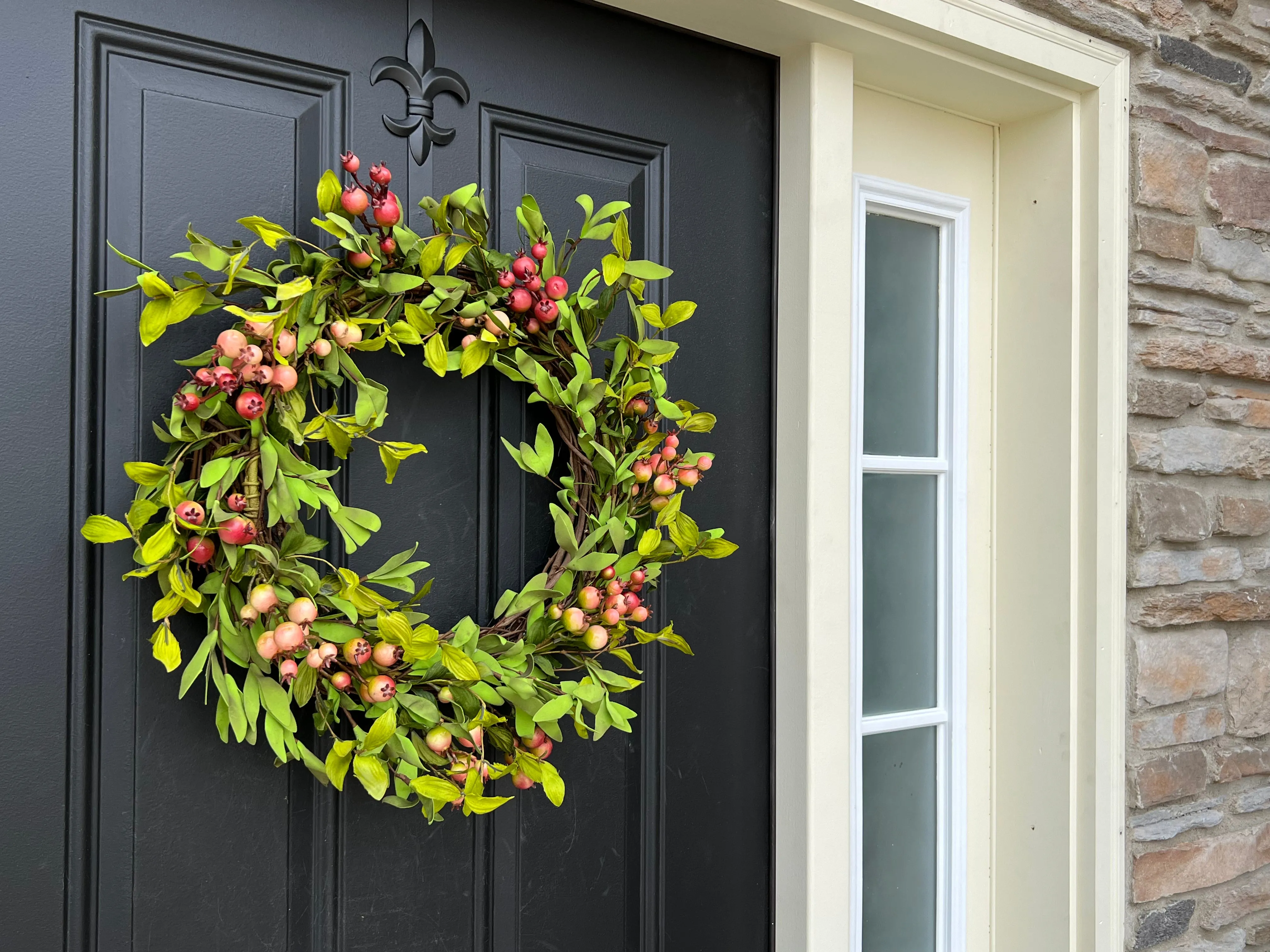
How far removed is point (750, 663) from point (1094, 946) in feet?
2.18

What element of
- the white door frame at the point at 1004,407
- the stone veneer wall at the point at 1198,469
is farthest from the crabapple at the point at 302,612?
the stone veneer wall at the point at 1198,469

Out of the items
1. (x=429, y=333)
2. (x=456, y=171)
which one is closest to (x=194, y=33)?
(x=456, y=171)

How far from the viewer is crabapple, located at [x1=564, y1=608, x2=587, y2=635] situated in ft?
3.21

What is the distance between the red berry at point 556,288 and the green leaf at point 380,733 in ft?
1.50

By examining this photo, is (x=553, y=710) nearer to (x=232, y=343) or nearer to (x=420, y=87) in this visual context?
(x=232, y=343)

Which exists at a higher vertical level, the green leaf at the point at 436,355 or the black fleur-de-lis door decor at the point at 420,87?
the black fleur-de-lis door decor at the point at 420,87

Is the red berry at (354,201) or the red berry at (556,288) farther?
the red berry at (556,288)

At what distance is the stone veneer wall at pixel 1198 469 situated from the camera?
1426 millimetres

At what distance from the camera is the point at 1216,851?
149cm

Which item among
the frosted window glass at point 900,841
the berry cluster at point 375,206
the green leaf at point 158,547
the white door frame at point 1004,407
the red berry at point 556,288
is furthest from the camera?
the frosted window glass at point 900,841

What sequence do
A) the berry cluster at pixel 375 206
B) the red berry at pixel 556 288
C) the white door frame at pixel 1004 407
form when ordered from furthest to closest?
the white door frame at pixel 1004 407
the red berry at pixel 556 288
the berry cluster at pixel 375 206

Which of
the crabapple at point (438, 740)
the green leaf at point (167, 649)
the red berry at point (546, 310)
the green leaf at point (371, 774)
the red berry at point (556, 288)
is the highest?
the red berry at point (556, 288)

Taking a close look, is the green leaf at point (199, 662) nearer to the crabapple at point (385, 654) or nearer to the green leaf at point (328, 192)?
the crabapple at point (385, 654)

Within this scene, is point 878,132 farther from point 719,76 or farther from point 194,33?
point 194,33
